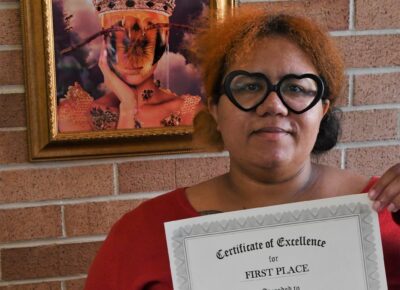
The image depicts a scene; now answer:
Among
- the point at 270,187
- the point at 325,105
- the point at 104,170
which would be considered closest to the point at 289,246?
the point at 270,187

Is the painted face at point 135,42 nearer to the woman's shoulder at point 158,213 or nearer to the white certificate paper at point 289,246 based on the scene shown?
the woman's shoulder at point 158,213

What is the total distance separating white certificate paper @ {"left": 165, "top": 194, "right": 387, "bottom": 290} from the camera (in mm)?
833

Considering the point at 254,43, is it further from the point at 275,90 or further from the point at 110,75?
the point at 110,75

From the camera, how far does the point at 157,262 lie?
95 centimetres

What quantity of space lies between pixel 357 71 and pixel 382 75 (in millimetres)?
62

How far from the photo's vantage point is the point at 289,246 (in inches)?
32.9

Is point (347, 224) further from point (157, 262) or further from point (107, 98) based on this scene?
point (107, 98)

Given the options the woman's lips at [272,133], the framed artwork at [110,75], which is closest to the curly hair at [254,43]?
the woman's lips at [272,133]

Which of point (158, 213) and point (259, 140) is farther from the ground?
point (259, 140)

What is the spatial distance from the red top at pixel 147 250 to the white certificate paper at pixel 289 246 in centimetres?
11

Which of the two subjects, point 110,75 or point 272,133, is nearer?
point 272,133

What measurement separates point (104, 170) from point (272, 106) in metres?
0.57

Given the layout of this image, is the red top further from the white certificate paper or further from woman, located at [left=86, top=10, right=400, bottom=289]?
the white certificate paper

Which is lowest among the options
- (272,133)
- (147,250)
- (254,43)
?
(147,250)
